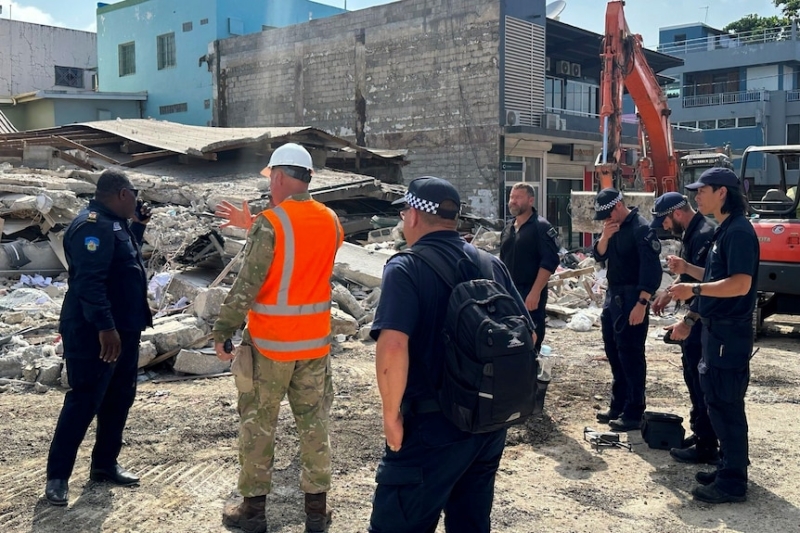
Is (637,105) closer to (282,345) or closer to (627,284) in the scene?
(627,284)

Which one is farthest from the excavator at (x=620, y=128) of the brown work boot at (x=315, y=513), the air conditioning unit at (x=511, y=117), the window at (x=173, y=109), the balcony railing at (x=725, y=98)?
the balcony railing at (x=725, y=98)

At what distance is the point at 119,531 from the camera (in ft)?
12.5

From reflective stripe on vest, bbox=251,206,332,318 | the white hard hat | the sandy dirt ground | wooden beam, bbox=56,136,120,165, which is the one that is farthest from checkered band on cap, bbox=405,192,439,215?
wooden beam, bbox=56,136,120,165

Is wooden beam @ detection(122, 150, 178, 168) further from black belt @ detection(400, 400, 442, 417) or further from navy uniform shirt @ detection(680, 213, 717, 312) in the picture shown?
black belt @ detection(400, 400, 442, 417)

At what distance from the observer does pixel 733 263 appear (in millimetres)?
4156

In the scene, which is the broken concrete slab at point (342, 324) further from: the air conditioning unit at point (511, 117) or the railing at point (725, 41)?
the railing at point (725, 41)

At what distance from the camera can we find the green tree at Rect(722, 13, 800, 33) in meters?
42.7

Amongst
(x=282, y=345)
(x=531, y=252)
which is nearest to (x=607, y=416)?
(x=531, y=252)

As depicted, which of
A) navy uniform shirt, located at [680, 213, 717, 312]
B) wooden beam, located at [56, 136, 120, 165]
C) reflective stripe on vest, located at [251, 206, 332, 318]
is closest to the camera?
reflective stripe on vest, located at [251, 206, 332, 318]

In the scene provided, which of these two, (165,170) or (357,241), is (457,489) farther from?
(165,170)

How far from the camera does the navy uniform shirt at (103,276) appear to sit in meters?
4.07

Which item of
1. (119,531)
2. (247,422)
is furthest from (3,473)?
(247,422)

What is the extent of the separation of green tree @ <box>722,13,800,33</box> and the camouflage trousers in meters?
45.9

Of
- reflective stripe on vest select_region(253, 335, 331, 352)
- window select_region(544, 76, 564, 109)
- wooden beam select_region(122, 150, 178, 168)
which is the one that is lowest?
reflective stripe on vest select_region(253, 335, 331, 352)
